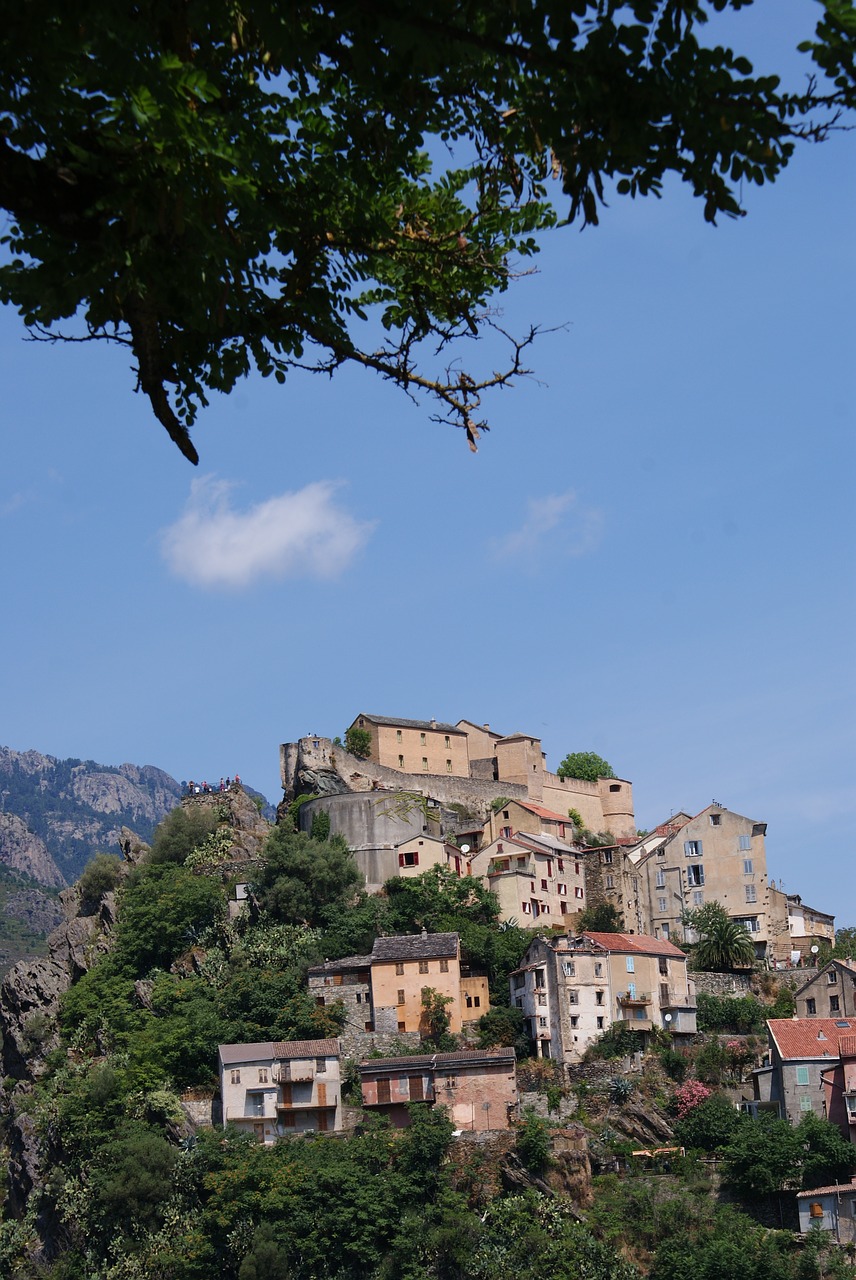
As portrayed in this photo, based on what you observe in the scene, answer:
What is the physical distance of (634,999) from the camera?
64.6 meters

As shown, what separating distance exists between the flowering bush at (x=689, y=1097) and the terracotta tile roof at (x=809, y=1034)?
3.32m

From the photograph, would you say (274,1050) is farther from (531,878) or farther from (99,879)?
(99,879)

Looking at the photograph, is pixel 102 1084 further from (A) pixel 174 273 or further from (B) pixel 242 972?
(A) pixel 174 273

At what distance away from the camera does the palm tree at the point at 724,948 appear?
69.9 m

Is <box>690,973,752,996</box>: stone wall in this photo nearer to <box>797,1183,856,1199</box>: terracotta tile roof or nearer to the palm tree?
the palm tree

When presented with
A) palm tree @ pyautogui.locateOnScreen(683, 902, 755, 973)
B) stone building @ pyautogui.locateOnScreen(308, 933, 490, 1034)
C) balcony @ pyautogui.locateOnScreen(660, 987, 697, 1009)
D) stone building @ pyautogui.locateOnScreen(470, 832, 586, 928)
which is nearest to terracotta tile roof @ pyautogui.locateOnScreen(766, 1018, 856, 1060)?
balcony @ pyautogui.locateOnScreen(660, 987, 697, 1009)

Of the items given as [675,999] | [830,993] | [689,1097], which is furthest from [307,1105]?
[830,993]

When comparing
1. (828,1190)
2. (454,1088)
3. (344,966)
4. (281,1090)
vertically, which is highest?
(344,966)

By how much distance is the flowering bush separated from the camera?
5994 centimetres

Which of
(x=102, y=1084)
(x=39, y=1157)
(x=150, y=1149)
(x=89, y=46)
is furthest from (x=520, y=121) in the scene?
(x=39, y=1157)

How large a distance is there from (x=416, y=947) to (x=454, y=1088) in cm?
725

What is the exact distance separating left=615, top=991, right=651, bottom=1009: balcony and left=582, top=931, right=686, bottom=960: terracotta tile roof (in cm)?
162

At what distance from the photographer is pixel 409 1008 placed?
63438 mm

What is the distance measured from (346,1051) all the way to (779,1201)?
17.2m
